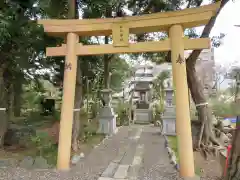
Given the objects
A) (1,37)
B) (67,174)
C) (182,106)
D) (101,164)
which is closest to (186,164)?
(182,106)

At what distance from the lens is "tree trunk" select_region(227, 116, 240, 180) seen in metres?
3.11

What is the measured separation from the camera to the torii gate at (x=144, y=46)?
4422 millimetres

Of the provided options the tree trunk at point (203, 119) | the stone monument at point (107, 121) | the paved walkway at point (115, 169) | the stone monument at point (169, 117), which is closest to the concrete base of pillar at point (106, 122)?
the stone monument at point (107, 121)

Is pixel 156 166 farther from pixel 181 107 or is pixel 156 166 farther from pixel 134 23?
pixel 134 23

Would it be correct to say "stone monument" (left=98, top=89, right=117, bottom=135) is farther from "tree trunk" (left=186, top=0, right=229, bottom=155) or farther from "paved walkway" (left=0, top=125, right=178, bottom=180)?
"tree trunk" (left=186, top=0, right=229, bottom=155)

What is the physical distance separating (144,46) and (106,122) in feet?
19.8

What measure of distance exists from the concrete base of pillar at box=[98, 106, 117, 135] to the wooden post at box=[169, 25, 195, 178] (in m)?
5.72

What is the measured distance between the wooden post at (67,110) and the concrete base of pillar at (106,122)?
5.08 m

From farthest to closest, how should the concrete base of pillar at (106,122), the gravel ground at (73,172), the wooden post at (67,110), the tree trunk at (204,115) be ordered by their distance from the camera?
the concrete base of pillar at (106,122), the tree trunk at (204,115), the wooden post at (67,110), the gravel ground at (73,172)

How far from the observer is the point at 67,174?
4469 millimetres

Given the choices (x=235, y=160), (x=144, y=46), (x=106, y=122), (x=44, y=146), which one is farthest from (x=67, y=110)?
(x=106, y=122)

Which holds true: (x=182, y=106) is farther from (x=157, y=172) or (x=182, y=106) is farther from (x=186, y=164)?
(x=157, y=172)

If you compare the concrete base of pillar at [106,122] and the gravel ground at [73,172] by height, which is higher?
the concrete base of pillar at [106,122]

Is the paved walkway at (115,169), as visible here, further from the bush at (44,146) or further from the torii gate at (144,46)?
the bush at (44,146)
